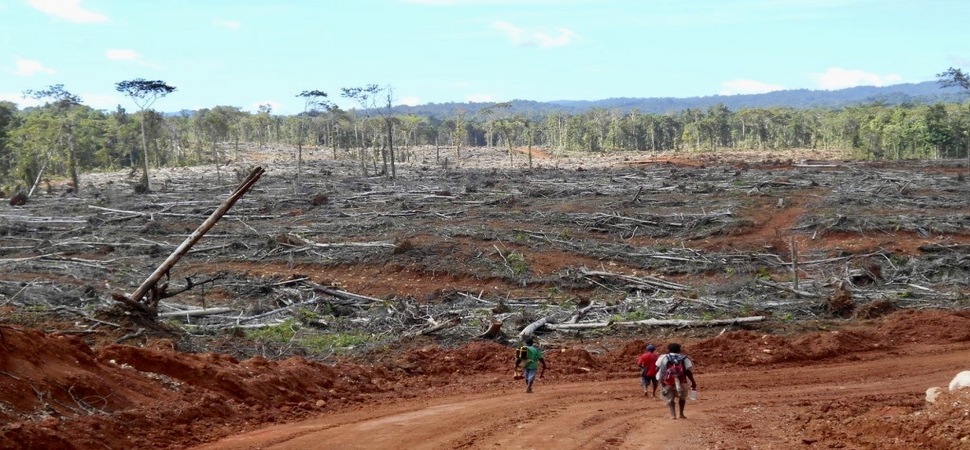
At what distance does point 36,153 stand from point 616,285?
54262 millimetres

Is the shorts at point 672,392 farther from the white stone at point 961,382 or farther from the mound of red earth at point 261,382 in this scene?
the white stone at point 961,382

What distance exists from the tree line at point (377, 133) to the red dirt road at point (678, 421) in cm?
3899

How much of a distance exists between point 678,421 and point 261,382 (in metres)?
5.32

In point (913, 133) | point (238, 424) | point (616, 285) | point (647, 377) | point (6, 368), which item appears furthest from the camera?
point (913, 133)

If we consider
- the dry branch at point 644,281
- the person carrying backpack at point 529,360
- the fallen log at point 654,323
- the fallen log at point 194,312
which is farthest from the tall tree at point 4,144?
the person carrying backpack at point 529,360

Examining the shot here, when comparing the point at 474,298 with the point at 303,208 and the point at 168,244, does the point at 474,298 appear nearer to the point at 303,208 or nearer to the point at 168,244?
the point at 168,244

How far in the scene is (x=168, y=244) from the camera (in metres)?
26.3

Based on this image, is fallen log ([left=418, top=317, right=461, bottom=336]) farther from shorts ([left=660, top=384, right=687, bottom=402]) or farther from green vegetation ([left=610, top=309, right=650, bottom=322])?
shorts ([left=660, top=384, right=687, bottom=402])

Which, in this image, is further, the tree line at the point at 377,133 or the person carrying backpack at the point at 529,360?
the tree line at the point at 377,133

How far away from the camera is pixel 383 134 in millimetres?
87438

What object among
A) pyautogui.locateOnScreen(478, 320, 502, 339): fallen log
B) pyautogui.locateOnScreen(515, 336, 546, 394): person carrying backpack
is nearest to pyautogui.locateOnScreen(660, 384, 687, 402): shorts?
pyautogui.locateOnScreen(515, 336, 546, 394): person carrying backpack

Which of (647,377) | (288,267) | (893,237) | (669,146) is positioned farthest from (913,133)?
(647,377)

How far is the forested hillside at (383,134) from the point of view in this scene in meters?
61.5

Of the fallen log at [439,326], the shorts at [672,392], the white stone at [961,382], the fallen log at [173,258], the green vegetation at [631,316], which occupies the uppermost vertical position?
the fallen log at [173,258]
